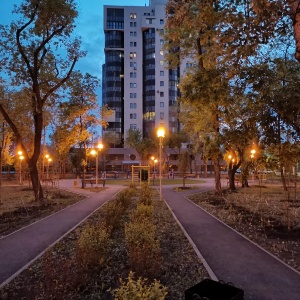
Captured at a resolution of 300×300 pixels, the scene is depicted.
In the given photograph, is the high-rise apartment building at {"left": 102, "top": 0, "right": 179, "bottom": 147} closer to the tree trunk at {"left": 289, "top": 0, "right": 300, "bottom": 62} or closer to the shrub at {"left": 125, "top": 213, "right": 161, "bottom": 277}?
the tree trunk at {"left": 289, "top": 0, "right": 300, "bottom": 62}

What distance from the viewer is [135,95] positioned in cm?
8544

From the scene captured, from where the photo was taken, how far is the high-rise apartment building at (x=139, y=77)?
85.2 m

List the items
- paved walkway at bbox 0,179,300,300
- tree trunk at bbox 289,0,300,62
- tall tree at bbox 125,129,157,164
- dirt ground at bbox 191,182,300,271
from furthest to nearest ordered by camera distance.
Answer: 1. tall tree at bbox 125,129,157,164
2. dirt ground at bbox 191,182,300,271
3. tree trunk at bbox 289,0,300,62
4. paved walkway at bbox 0,179,300,300

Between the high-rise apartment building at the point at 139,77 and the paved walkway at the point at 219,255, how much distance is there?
72964mm

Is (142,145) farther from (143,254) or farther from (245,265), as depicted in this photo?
(143,254)

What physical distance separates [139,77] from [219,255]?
81.3 m

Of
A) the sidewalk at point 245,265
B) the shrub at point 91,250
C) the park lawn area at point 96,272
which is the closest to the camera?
the park lawn area at point 96,272

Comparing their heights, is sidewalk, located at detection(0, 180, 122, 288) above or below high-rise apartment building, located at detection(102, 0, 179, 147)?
below

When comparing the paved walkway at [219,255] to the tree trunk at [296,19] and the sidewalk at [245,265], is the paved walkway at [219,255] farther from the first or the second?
the tree trunk at [296,19]

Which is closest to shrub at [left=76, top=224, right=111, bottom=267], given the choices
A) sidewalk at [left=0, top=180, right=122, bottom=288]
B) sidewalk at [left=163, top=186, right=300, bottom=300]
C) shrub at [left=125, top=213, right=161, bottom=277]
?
shrub at [left=125, top=213, right=161, bottom=277]

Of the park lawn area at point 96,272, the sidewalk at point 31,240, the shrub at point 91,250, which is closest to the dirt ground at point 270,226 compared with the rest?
→ the park lawn area at point 96,272

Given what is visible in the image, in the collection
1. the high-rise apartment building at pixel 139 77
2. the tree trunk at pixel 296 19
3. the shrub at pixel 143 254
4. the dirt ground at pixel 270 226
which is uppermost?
the high-rise apartment building at pixel 139 77

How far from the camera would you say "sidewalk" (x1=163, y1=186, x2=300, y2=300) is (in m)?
5.45

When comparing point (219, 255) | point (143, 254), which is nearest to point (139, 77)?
point (219, 255)
